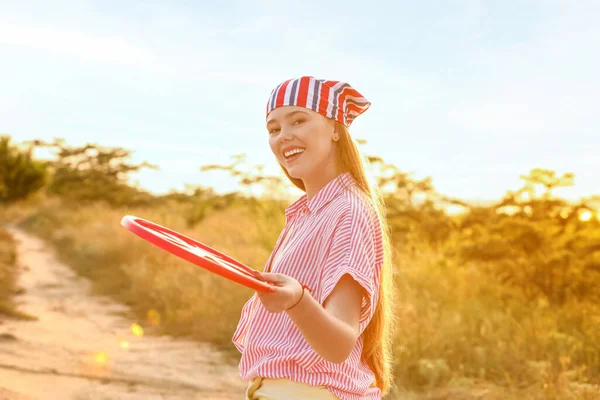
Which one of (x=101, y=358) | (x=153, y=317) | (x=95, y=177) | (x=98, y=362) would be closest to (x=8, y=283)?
(x=153, y=317)

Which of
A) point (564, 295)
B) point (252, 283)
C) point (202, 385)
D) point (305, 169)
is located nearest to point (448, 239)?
point (564, 295)

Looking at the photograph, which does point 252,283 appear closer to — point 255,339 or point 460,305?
point 255,339

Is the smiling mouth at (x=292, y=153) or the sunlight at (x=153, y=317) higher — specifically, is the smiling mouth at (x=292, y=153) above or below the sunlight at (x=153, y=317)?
above

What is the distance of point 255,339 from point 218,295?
560 centimetres

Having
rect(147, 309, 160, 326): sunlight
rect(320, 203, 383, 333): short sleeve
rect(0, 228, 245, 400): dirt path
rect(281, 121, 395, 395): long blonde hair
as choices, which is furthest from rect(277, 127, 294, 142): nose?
rect(147, 309, 160, 326): sunlight

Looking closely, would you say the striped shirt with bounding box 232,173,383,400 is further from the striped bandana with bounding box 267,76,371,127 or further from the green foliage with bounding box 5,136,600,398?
the green foliage with bounding box 5,136,600,398

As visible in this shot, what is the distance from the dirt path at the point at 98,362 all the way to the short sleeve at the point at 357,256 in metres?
3.68

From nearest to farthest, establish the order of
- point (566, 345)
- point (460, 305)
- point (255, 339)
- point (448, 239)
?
point (255, 339) < point (566, 345) < point (460, 305) < point (448, 239)

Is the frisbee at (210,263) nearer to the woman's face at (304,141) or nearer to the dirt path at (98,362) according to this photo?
the woman's face at (304,141)

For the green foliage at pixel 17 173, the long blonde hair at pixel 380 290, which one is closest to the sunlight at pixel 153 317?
the long blonde hair at pixel 380 290

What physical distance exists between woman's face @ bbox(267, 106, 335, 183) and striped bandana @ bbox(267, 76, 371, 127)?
2 cm

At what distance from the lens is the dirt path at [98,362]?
16.3 ft

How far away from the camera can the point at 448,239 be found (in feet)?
27.5

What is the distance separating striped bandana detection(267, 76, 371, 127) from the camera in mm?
1784
